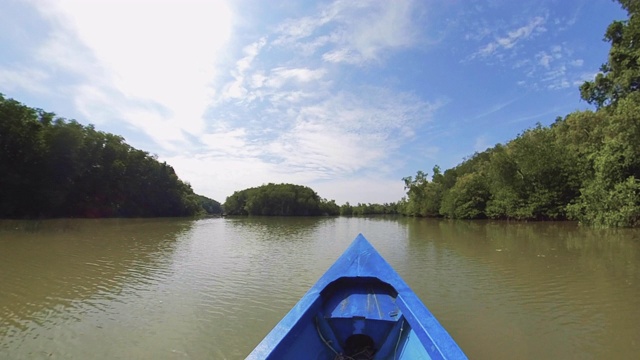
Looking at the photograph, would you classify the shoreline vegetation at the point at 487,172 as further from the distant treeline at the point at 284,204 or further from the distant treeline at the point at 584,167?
the distant treeline at the point at 284,204

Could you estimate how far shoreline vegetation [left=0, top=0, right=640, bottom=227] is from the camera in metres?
16.1

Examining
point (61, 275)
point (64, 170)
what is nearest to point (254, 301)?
point (61, 275)

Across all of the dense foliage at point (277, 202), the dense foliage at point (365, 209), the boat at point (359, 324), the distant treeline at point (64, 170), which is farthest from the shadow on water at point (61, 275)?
the dense foliage at point (365, 209)

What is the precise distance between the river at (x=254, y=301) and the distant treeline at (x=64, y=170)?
2603 cm

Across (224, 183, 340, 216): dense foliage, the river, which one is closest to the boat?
the river

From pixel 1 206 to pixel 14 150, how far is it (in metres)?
5.20

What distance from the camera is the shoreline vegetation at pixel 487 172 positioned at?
16.1 meters

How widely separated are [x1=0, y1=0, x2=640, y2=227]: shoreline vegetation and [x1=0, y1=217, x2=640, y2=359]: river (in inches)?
374

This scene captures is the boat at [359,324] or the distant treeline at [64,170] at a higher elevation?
the distant treeline at [64,170]

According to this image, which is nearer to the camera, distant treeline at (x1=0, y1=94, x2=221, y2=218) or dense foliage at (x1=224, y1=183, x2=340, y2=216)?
distant treeline at (x1=0, y1=94, x2=221, y2=218)

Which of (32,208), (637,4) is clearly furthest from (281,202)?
(637,4)

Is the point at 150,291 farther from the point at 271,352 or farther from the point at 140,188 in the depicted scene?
the point at 140,188

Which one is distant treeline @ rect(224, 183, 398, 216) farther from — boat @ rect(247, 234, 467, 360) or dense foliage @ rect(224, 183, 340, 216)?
boat @ rect(247, 234, 467, 360)

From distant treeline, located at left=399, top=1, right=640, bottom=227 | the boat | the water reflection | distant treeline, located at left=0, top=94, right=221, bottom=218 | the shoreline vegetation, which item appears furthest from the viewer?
distant treeline, located at left=0, top=94, right=221, bottom=218
